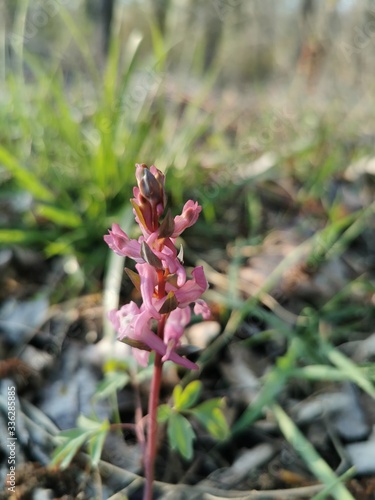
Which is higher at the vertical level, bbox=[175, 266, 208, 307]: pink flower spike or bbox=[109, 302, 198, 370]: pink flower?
bbox=[175, 266, 208, 307]: pink flower spike

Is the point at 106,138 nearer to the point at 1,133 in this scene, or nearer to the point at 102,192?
the point at 102,192

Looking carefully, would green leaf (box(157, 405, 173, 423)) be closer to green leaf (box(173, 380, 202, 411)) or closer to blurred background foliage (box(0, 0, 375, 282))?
green leaf (box(173, 380, 202, 411))

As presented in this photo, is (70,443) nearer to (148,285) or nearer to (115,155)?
(148,285)

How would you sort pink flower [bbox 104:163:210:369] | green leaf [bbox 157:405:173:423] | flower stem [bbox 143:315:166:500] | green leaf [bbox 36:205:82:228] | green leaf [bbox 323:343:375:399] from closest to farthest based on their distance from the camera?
pink flower [bbox 104:163:210:369], flower stem [bbox 143:315:166:500], green leaf [bbox 157:405:173:423], green leaf [bbox 323:343:375:399], green leaf [bbox 36:205:82:228]

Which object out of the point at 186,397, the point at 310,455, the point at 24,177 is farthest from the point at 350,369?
the point at 24,177

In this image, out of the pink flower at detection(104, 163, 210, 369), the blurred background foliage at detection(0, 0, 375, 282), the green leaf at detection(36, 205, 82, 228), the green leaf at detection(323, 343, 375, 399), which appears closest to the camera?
the pink flower at detection(104, 163, 210, 369)

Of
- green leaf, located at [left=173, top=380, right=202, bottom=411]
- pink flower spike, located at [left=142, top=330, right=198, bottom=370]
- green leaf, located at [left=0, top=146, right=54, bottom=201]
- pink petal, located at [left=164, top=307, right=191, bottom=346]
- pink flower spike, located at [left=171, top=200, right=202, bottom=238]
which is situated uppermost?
green leaf, located at [left=0, top=146, right=54, bottom=201]

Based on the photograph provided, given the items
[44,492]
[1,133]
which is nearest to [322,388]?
[44,492]

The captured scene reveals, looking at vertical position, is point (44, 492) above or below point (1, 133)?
below

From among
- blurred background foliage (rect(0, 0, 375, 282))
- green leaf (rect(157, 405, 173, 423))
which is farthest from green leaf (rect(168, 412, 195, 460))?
blurred background foliage (rect(0, 0, 375, 282))
